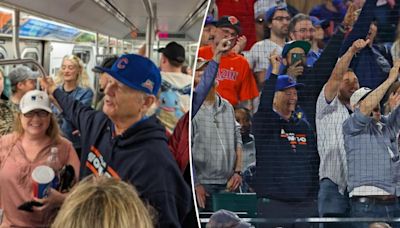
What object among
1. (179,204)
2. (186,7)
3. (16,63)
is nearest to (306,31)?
(186,7)

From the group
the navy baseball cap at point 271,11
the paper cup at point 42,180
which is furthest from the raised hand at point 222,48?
the paper cup at point 42,180

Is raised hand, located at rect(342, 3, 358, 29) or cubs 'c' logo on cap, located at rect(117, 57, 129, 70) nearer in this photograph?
raised hand, located at rect(342, 3, 358, 29)

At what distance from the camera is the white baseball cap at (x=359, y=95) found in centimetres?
178

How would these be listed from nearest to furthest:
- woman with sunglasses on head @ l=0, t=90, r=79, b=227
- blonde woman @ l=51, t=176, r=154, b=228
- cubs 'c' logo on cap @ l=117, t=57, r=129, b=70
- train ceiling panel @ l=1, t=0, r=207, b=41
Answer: blonde woman @ l=51, t=176, r=154, b=228 < train ceiling panel @ l=1, t=0, r=207, b=41 < cubs 'c' logo on cap @ l=117, t=57, r=129, b=70 < woman with sunglasses on head @ l=0, t=90, r=79, b=227

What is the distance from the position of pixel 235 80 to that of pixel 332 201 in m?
0.44

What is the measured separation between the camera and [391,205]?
1.80 m

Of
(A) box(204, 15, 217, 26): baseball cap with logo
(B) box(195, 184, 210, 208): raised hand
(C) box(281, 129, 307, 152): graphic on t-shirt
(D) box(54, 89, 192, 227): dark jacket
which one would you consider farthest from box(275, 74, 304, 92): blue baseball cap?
(D) box(54, 89, 192, 227): dark jacket

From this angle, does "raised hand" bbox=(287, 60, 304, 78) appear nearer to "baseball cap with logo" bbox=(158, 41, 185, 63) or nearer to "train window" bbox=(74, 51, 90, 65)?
"baseball cap with logo" bbox=(158, 41, 185, 63)

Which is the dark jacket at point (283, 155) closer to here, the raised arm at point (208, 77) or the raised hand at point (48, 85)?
the raised arm at point (208, 77)

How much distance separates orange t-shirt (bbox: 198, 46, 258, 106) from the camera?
178 cm

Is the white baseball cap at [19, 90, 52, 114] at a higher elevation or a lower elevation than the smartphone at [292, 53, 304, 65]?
lower

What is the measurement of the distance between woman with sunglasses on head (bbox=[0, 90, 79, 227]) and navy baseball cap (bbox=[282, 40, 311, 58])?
87 centimetres

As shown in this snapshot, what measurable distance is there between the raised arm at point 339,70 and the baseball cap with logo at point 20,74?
3.25 feet

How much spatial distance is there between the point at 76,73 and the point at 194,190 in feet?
1.97
